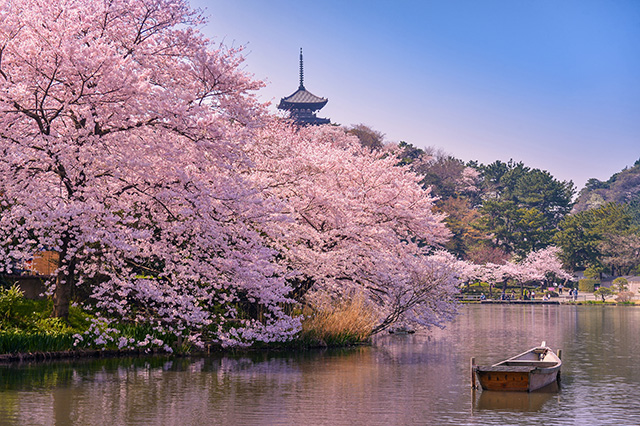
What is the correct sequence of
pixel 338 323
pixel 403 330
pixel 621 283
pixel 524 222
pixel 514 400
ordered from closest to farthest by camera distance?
pixel 514 400
pixel 338 323
pixel 403 330
pixel 621 283
pixel 524 222

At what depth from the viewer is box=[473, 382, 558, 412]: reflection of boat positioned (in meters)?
19.2

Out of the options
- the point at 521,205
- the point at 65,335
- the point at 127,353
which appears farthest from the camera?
the point at 521,205

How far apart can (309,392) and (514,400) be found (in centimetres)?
514

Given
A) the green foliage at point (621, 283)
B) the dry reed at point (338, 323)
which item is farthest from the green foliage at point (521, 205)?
the dry reed at point (338, 323)

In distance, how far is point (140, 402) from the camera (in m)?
19.0

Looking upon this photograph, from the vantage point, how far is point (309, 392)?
20875 mm

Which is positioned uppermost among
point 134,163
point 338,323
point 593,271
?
point 134,163

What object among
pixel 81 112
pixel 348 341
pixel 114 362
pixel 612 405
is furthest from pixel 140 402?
pixel 348 341

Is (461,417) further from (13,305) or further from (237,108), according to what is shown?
(13,305)

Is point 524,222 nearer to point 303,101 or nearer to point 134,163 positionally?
point 303,101

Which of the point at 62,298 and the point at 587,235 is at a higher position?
the point at 587,235

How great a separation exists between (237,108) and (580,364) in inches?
589

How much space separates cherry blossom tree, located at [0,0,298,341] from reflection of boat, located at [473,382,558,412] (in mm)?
8166

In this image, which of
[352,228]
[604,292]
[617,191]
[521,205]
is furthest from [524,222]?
[617,191]
